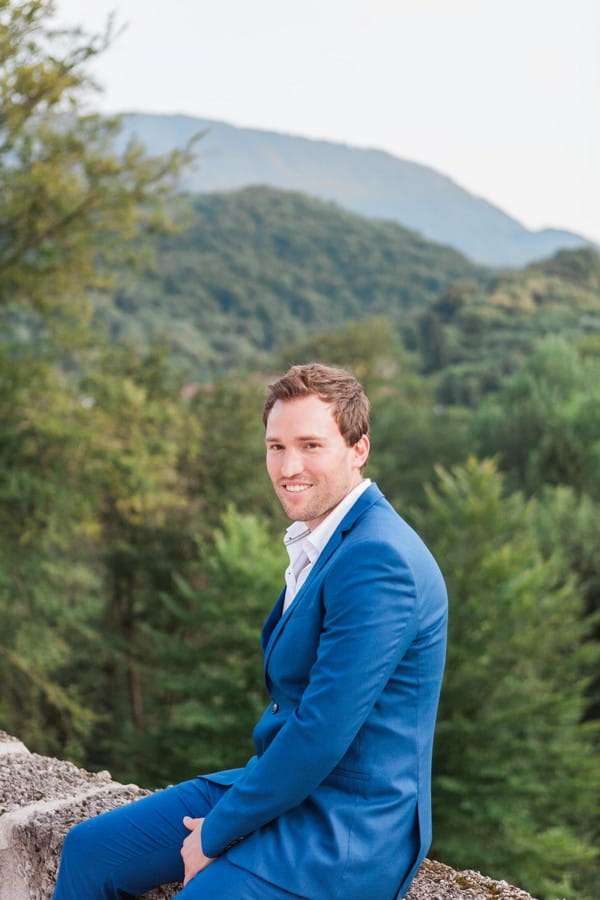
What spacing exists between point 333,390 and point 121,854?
1.14 metres

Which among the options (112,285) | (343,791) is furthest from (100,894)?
(112,285)

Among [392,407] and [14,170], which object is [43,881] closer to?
[14,170]

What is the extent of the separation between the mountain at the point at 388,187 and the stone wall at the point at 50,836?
116 m

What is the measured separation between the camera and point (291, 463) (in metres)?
2.18

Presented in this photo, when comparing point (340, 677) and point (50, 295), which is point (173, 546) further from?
point (340, 677)

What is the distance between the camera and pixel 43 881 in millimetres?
2449

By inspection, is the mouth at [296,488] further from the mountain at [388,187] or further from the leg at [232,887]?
the mountain at [388,187]

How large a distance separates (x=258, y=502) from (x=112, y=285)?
931 cm

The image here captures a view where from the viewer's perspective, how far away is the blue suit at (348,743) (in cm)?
189

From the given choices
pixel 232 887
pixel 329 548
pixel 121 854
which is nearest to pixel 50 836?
pixel 121 854

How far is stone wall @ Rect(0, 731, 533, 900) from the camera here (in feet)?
7.58

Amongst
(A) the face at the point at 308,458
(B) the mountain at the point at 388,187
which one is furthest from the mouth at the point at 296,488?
(B) the mountain at the point at 388,187

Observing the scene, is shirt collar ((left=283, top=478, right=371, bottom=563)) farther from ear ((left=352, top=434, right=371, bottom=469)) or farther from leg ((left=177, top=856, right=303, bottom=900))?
leg ((left=177, top=856, right=303, bottom=900))

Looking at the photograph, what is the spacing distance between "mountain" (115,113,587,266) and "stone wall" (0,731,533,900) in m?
116
